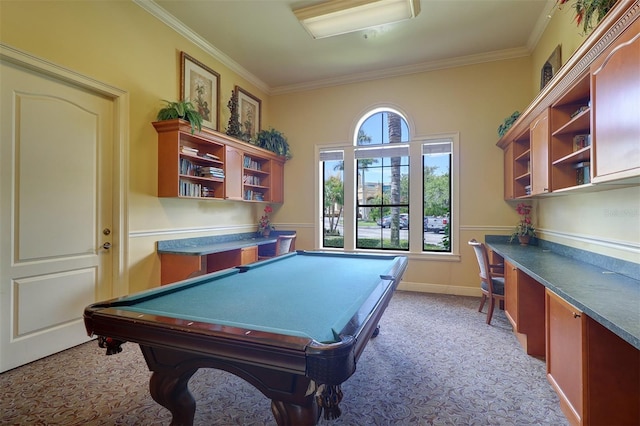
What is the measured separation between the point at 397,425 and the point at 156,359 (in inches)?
54.6

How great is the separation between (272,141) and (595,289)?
4.42 meters

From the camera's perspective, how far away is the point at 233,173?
407 centimetres

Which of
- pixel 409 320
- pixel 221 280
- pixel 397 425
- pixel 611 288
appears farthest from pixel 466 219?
pixel 221 280

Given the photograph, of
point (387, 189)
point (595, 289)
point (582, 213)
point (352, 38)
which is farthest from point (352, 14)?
point (595, 289)

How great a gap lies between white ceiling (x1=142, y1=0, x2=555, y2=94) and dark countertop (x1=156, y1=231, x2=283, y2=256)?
259 centimetres

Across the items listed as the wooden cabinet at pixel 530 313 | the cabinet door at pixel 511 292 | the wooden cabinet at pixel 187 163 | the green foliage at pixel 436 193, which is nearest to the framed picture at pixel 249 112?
the wooden cabinet at pixel 187 163

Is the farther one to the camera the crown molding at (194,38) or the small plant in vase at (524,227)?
the small plant in vase at (524,227)

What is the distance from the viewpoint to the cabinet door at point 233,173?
3.94 metres

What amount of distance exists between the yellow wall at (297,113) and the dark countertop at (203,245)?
0.30 ft

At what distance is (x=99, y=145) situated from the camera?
2.85 metres

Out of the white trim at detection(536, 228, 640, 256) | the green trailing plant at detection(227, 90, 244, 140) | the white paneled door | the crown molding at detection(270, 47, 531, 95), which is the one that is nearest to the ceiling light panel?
the crown molding at detection(270, 47, 531, 95)

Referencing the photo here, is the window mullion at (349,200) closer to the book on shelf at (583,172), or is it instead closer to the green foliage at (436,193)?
the green foliage at (436,193)

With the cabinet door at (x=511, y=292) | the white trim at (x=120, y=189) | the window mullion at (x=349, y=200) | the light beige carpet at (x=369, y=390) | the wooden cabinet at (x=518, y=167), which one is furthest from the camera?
the window mullion at (x=349, y=200)

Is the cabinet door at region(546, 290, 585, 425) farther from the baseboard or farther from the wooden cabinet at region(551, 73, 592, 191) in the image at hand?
the baseboard
